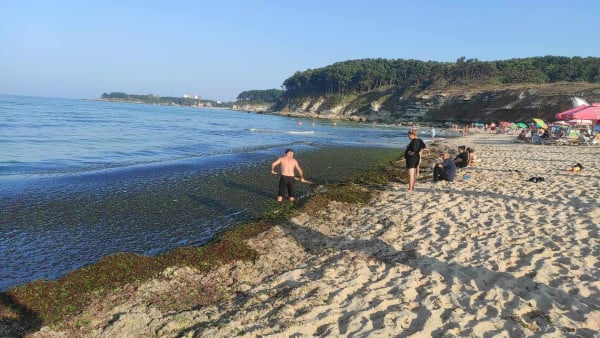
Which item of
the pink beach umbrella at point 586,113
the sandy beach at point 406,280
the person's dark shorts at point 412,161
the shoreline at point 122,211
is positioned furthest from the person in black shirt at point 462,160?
the pink beach umbrella at point 586,113

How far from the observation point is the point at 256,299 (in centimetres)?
528

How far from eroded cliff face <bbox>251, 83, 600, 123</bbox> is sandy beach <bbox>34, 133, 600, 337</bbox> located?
61.7m

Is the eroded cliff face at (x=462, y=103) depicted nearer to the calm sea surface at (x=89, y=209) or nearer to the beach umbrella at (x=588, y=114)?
the beach umbrella at (x=588, y=114)

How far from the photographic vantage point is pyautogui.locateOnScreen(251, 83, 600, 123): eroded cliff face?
204 feet

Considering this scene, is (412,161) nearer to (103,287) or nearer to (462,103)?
(103,287)

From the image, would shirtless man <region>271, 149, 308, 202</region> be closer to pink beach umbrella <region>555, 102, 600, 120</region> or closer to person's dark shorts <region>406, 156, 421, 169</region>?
person's dark shorts <region>406, 156, 421, 169</region>

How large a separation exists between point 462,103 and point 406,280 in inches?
3306

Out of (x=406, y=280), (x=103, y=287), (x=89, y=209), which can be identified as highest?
(x=406, y=280)

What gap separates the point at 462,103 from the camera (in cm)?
8125

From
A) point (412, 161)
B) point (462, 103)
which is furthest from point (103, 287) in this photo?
point (462, 103)

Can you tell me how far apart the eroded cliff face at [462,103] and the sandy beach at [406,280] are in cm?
6167

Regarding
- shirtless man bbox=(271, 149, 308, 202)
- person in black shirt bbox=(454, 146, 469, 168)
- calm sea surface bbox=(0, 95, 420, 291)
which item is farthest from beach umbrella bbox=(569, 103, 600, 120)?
shirtless man bbox=(271, 149, 308, 202)

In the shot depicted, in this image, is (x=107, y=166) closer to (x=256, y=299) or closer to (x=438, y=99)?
(x=256, y=299)

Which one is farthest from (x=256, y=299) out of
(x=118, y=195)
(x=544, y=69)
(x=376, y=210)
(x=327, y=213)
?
(x=544, y=69)
